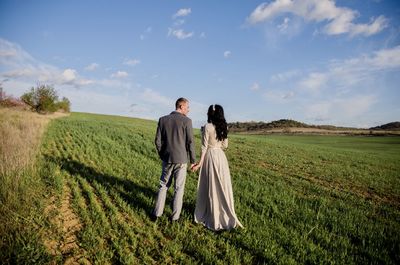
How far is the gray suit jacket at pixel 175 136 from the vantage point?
22.1 ft

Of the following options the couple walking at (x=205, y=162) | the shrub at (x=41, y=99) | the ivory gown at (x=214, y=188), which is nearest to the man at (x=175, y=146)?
the couple walking at (x=205, y=162)

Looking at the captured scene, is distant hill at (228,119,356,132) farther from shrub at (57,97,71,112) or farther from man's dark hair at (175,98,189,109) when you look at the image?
man's dark hair at (175,98,189,109)

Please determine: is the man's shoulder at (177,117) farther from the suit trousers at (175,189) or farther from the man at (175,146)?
the suit trousers at (175,189)

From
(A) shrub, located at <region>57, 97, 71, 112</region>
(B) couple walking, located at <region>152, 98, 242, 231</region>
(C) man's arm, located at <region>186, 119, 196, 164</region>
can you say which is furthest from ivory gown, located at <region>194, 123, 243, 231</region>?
(A) shrub, located at <region>57, 97, 71, 112</region>

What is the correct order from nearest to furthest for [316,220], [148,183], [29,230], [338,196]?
1. [29,230]
2. [316,220]
3. [148,183]
4. [338,196]

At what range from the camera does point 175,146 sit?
6773 mm

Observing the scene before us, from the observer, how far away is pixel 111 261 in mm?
5008

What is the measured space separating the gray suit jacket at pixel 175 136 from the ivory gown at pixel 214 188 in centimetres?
41

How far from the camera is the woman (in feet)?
22.0

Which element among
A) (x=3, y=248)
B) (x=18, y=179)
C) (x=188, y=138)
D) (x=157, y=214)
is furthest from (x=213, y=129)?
(x=18, y=179)

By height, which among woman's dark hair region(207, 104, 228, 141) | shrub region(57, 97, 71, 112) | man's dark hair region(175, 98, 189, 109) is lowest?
woman's dark hair region(207, 104, 228, 141)

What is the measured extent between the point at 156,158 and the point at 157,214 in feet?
30.1

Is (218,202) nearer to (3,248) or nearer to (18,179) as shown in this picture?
(3,248)

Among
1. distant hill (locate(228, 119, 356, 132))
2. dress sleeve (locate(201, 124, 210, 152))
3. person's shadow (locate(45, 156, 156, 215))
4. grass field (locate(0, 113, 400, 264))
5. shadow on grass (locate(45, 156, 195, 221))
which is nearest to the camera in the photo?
grass field (locate(0, 113, 400, 264))
